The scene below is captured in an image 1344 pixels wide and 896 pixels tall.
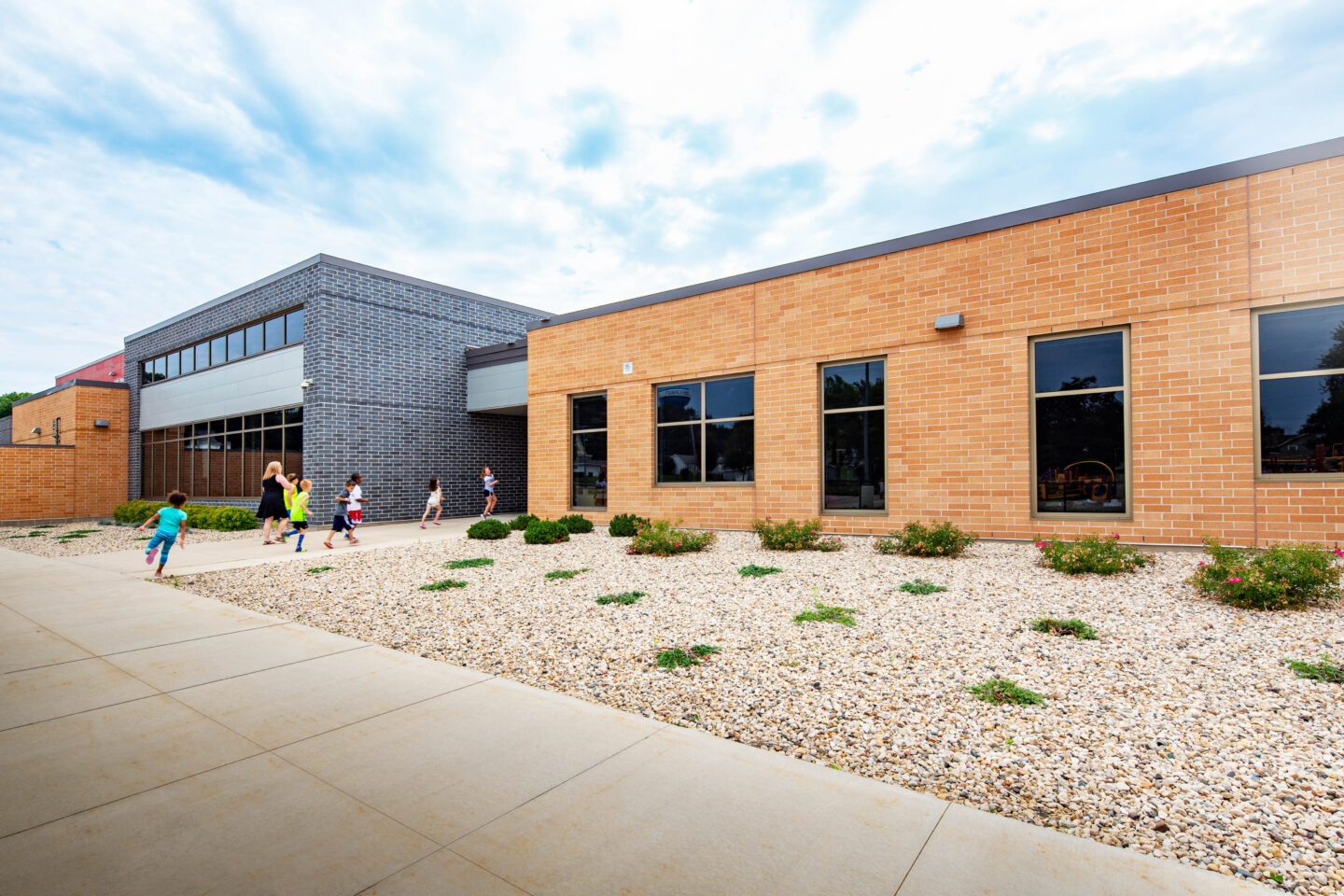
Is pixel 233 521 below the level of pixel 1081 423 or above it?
below

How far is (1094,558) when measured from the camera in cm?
764

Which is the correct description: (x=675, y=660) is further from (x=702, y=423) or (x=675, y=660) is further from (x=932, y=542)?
(x=702, y=423)

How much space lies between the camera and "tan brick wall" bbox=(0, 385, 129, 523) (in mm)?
23875

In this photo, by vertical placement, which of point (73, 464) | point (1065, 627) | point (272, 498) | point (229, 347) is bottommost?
point (1065, 627)

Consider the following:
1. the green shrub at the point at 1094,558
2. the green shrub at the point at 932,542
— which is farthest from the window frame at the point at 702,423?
the green shrub at the point at 1094,558

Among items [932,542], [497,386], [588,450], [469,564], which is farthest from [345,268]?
[932,542]

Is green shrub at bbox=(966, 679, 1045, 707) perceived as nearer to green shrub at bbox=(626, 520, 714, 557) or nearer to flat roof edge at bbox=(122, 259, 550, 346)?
green shrub at bbox=(626, 520, 714, 557)

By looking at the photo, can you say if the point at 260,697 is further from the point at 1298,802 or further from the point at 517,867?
the point at 1298,802

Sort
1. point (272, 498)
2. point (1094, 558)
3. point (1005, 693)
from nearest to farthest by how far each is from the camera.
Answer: point (1005, 693), point (1094, 558), point (272, 498)

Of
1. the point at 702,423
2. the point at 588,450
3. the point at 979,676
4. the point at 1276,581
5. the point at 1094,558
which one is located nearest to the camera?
the point at 979,676

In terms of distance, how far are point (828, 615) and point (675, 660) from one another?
1.80 meters

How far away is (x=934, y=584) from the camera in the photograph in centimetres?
728

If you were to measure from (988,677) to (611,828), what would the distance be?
3.01 metres

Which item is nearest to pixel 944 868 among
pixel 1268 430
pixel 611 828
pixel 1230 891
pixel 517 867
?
pixel 1230 891
